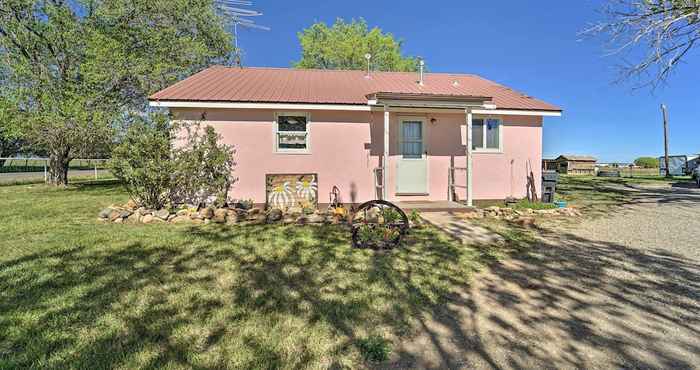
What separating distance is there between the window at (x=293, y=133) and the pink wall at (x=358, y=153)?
0.18 m

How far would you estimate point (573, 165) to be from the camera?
39031 millimetres

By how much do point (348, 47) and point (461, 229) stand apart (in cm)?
2366

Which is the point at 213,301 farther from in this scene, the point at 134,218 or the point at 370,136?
the point at 370,136

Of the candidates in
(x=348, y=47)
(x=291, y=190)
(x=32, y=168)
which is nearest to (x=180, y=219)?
(x=291, y=190)

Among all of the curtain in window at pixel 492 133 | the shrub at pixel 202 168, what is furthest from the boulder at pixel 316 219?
the curtain in window at pixel 492 133

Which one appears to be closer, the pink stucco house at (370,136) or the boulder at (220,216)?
the boulder at (220,216)

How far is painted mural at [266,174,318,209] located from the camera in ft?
29.2

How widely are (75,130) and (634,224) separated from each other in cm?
1779

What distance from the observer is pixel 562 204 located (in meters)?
9.02

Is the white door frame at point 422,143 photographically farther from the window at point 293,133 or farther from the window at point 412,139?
the window at point 293,133

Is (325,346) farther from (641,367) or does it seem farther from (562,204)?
(562,204)

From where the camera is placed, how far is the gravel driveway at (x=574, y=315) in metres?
2.46

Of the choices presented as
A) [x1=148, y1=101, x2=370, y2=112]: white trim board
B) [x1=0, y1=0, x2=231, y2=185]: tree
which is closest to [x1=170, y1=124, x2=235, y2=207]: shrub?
[x1=148, y1=101, x2=370, y2=112]: white trim board

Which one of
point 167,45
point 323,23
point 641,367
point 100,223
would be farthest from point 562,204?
point 323,23
